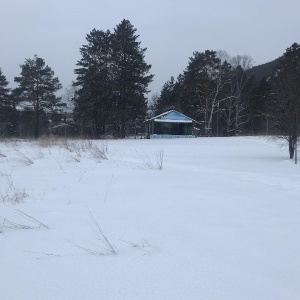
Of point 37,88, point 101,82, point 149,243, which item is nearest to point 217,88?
point 101,82

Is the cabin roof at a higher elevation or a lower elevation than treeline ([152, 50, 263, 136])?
lower

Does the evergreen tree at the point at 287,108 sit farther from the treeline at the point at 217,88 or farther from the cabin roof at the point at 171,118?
the treeline at the point at 217,88

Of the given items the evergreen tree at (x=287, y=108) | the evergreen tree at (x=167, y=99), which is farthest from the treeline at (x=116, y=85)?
the evergreen tree at (x=287, y=108)

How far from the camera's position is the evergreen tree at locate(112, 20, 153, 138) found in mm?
34031

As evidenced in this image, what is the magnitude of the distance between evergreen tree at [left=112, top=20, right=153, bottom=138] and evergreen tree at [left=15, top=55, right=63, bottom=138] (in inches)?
303

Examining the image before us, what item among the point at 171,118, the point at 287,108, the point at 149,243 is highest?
the point at 171,118

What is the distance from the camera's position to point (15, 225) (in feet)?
10.5

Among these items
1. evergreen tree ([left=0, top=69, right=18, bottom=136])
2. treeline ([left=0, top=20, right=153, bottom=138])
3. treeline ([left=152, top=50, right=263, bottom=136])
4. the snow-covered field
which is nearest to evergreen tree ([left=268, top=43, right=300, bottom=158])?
the snow-covered field

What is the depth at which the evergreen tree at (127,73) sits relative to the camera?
112ft

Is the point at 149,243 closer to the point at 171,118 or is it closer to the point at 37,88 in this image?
the point at 171,118

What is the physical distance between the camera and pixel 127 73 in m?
34.3

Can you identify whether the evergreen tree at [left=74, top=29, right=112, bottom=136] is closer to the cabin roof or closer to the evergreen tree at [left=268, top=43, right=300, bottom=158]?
the cabin roof

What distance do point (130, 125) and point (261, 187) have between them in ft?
131

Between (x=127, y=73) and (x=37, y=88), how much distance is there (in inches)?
415
